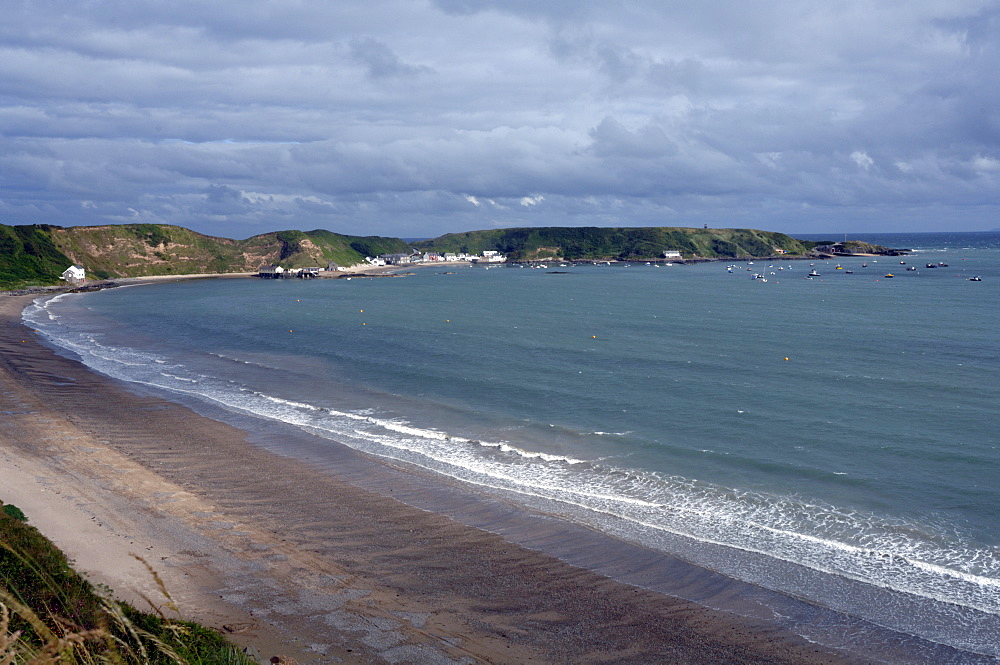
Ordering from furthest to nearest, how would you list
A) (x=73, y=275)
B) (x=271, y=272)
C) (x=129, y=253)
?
(x=271, y=272) < (x=129, y=253) < (x=73, y=275)

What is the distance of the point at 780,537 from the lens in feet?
68.3

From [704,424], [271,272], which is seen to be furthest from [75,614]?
[271,272]

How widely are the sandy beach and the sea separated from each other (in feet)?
5.97

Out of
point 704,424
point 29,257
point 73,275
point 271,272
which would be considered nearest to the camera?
point 704,424

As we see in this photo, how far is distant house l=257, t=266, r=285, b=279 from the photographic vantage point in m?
171

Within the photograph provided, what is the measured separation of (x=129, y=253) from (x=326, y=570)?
17060 cm

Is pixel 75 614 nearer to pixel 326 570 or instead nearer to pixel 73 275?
pixel 326 570

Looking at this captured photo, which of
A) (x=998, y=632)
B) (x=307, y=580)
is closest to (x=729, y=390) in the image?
(x=998, y=632)

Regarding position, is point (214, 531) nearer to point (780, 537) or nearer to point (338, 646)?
point (338, 646)

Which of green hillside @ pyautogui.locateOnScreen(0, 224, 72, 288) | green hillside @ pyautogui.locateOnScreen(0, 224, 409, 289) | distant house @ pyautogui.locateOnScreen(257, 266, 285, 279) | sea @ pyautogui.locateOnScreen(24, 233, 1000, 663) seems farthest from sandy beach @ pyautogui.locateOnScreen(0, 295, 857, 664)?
distant house @ pyautogui.locateOnScreen(257, 266, 285, 279)

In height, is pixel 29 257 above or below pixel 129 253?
below

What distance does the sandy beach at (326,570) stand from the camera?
Answer: 14938mm

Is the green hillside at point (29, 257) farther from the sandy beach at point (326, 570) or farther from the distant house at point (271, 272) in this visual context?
the sandy beach at point (326, 570)

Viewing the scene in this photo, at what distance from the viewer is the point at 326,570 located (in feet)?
60.1
